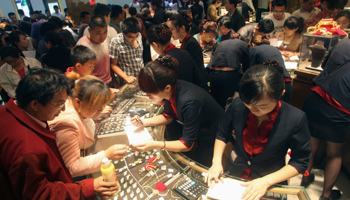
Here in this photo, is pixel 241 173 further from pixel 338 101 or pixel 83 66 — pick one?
pixel 83 66

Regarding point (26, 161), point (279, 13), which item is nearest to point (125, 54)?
point (26, 161)

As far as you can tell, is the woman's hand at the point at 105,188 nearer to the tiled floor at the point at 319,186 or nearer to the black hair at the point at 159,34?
the black hair at the point at 159,34

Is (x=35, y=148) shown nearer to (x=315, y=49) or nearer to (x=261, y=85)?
(x=261, y=85)

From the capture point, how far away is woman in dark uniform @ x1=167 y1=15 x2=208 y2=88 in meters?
2.93

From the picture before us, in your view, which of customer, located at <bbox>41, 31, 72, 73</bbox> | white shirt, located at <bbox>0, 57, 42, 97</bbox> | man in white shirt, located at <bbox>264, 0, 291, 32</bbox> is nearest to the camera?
white shirt, located at <bbox>0, 57, 42, 97</bbox>

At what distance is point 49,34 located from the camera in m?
3.14

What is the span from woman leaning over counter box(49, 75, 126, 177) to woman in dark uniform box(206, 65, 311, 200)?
808mm

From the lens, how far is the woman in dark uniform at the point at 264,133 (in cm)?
124

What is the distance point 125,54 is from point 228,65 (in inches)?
62.5

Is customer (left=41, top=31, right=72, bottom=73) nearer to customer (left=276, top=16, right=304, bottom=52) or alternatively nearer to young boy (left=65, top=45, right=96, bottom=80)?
young boy (left=65, top=45, right=96, bottom=80)

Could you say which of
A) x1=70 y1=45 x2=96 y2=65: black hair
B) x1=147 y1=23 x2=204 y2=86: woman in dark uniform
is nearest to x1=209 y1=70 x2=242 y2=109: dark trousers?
x1=147 y1=23 x2=204 y2=86: woman in dark uniform

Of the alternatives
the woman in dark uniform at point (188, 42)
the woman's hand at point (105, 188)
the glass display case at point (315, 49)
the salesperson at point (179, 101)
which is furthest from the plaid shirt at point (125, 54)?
the glass display case at point (315, 49)

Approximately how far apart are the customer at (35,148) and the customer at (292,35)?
387cm

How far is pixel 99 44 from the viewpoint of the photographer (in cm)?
314
